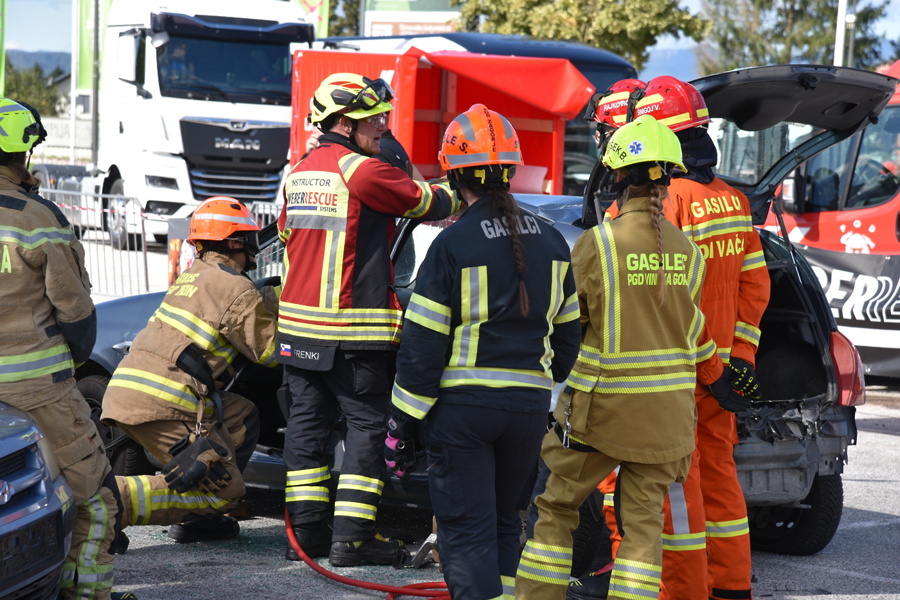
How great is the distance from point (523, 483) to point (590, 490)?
0.97ft

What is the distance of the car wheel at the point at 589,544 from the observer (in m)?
4.48

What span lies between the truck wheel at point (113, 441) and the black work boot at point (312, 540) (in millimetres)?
1018

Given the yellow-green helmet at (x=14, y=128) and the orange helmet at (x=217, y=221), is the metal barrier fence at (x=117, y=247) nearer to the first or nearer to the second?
the orange helmet at (x=217, y=221)

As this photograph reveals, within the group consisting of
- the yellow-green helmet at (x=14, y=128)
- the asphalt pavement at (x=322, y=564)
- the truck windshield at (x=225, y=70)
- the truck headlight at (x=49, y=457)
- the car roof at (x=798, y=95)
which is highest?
the truck windshield at (x=225, y=70)

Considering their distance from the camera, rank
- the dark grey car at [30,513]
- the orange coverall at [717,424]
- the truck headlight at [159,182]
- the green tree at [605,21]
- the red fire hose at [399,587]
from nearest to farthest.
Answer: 1. the dark grey car at [30,513]
2. the orange coverall at [717,424]
3. the red fire hose at [399,587]
4. the truck headlight at [159,182]
5. the green tree at [605,21]

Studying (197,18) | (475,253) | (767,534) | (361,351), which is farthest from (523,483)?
(197,18)

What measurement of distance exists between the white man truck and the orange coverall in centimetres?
1155

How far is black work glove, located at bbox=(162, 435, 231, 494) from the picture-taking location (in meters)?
4.68

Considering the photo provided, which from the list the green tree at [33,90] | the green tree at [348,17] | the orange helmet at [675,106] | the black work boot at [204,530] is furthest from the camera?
the green tree at [33,90]

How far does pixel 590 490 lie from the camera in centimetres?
388

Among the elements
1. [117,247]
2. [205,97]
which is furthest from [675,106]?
[205,97]

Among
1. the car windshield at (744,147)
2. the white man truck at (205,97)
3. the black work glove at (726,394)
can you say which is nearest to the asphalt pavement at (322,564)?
the black work glove at (726,394)

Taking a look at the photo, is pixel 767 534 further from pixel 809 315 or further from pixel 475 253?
pixel 475 253

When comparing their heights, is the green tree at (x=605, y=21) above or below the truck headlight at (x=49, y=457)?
above
